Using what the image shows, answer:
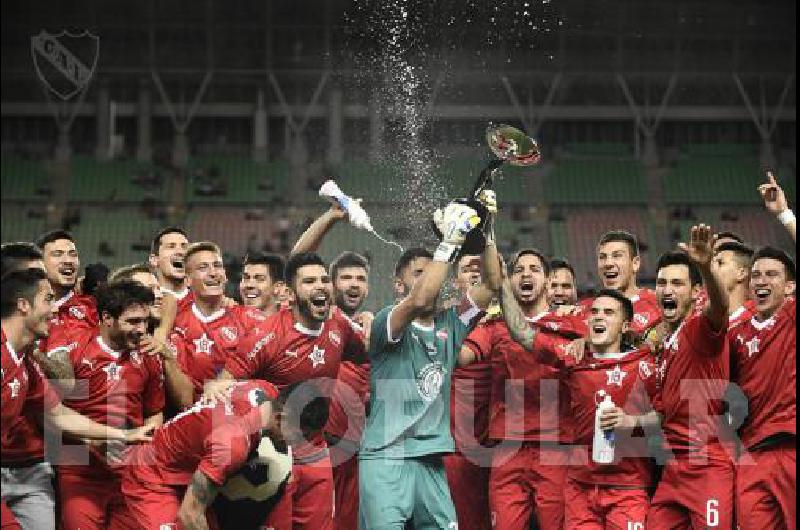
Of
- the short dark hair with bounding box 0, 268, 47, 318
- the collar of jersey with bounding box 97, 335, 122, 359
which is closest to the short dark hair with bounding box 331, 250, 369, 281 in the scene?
the collar of jersey with bounding box 97, 335, 122, 359

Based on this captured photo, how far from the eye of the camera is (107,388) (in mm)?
8773

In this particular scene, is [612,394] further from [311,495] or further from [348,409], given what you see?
[311,495]

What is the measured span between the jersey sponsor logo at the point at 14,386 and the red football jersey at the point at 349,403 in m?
2.86

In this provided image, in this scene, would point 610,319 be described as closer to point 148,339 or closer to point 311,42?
point 148,339

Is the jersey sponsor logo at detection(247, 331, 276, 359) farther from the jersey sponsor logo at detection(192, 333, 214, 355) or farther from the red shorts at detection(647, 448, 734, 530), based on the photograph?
the red shorts at detection(647, 448, 734, 530)

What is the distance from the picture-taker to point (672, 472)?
8.48 meters

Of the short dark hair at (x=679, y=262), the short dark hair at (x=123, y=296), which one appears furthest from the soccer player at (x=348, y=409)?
the short dark hair at (x=679, y=262)

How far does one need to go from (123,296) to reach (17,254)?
74cm

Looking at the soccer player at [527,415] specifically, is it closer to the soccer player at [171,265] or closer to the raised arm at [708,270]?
the raised arm at [708,270]

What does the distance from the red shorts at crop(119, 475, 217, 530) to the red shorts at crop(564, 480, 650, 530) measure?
8.48ft

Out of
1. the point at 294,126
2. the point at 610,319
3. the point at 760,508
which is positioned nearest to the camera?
the point at 760,508

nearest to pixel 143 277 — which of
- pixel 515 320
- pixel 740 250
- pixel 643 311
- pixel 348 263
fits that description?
pixel 348 263

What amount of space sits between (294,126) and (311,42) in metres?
2.58

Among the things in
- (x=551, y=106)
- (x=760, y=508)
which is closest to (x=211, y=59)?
(x=551, y=106)
